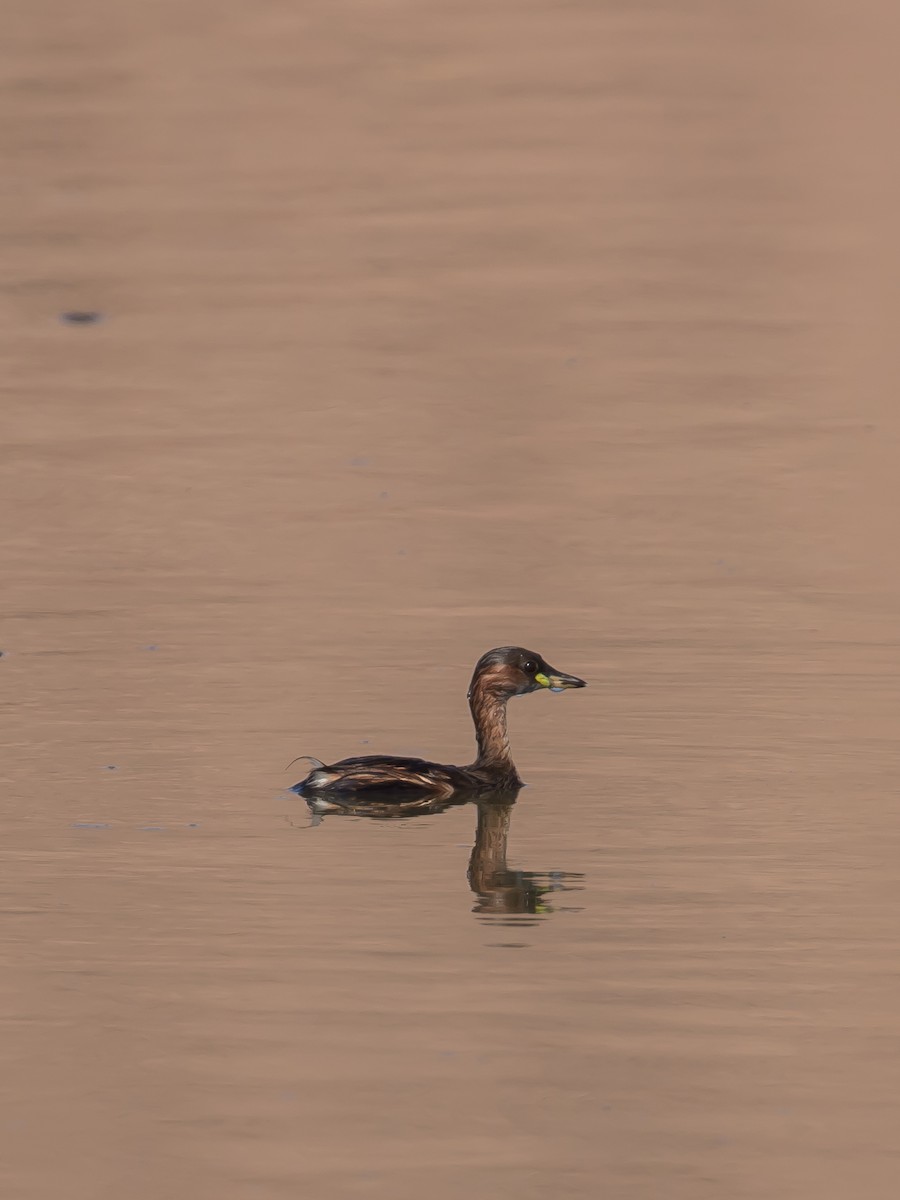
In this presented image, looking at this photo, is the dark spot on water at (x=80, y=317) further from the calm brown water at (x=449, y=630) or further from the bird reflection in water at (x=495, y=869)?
the bird reflection in water at (x=495, y=869)

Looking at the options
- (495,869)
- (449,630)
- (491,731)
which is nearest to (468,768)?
(491,731)

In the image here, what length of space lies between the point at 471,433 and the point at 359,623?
15.8 feet

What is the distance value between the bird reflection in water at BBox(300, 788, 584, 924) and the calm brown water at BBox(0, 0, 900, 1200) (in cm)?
3

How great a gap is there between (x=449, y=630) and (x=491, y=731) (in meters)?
1.67

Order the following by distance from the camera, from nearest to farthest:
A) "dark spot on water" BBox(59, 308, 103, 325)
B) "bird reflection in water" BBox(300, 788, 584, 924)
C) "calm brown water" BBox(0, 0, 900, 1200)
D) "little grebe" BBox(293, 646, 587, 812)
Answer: "calm brown water" BBox(0, 0, 900, 1200), "bird reflection in water" BBox(300, 788, 584, 924), "little grebe" BBox(293, 646, 587, 812), "dark spot on water" BBox(59, 308, 103, 325)

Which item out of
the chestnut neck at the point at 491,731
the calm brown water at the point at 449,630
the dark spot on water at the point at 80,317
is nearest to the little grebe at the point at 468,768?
the chestnut neck at the point at 491,731

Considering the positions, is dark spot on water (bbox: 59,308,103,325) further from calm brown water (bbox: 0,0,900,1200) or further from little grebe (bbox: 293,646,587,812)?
little grebe (bbox: 293,646,587,812)

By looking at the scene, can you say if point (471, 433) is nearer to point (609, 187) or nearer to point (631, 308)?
point (631, 308)

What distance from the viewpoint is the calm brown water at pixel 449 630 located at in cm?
747

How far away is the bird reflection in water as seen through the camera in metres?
9.30

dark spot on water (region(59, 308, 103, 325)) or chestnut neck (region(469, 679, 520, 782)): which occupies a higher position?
dark spot on water (region(59, 308, 103, 325))

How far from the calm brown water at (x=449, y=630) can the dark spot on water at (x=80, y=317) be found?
0.10m

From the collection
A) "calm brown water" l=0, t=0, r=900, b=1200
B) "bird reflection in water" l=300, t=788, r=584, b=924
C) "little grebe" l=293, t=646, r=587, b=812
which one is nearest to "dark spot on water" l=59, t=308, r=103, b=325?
"calm brown water" l=0, t=0, r=900, b=1200

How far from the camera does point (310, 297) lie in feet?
68.6
